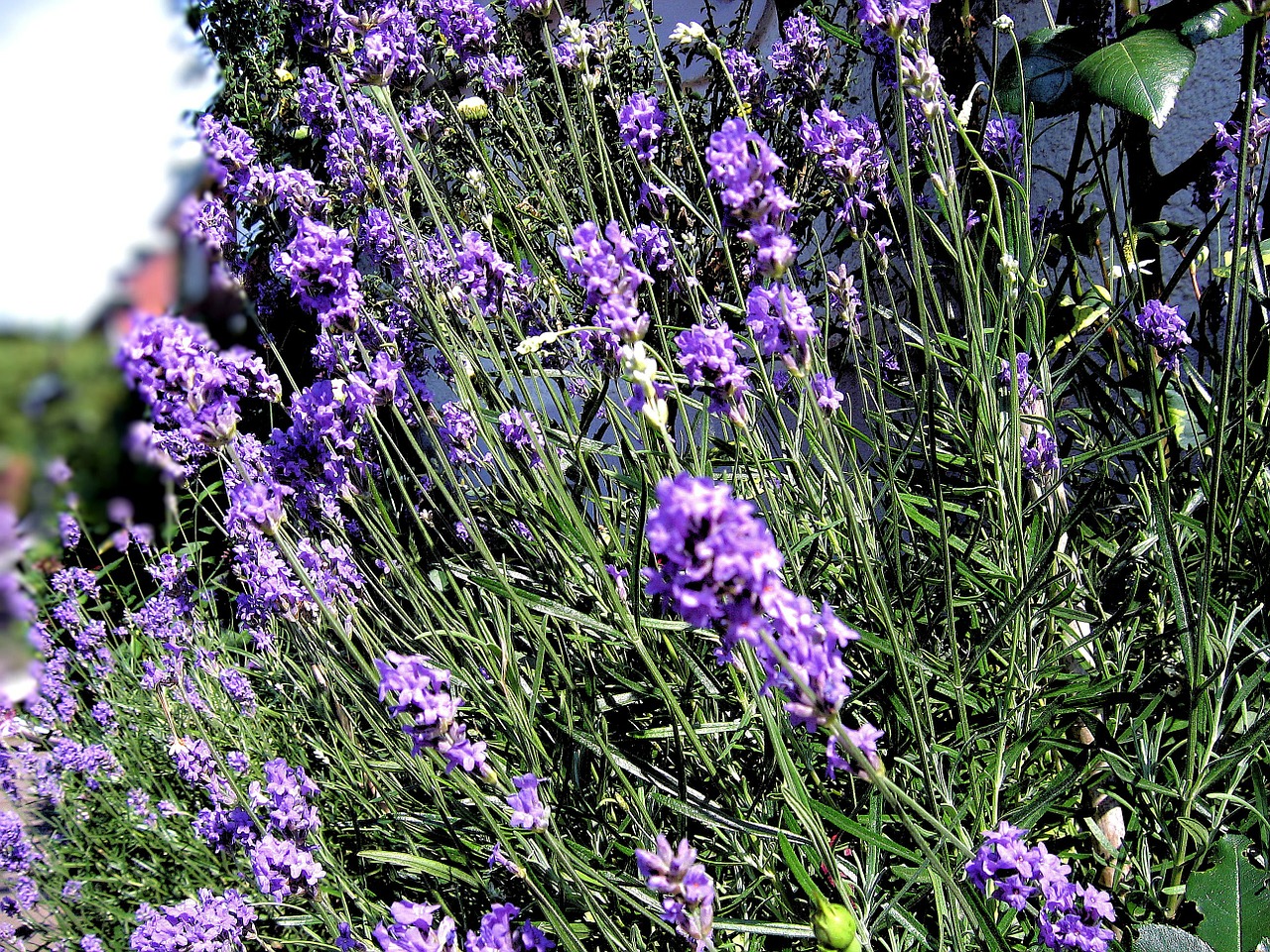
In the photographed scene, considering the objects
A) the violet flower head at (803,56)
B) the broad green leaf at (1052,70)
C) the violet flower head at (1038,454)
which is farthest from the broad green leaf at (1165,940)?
the violet flower head at (803,56)

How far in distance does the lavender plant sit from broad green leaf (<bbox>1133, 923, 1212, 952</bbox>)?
0.19ft

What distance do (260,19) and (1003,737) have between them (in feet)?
14.5

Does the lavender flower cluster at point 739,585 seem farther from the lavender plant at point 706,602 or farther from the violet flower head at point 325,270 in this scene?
the violet flower head at point 325,270

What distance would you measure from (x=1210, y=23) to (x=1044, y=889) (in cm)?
169

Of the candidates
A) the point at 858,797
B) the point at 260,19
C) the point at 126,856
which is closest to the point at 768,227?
the point at 858,797

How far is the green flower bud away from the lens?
873 millimetres

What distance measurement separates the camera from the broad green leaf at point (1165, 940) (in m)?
1.13

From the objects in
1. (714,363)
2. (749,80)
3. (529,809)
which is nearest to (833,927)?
(529,809)

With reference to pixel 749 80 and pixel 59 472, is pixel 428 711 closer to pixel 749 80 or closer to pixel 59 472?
pixel 59 472

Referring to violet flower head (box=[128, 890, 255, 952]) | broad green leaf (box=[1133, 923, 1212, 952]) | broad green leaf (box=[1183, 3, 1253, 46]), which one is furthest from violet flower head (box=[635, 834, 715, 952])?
broad green leaf (box=[1183, 3, 1253, 46])

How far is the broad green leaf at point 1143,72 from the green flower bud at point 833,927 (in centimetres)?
157

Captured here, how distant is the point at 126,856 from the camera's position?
2684 mm

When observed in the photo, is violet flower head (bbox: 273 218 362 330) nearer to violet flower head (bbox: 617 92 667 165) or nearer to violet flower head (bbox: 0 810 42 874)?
violet flower head (bbox: 617 92 667 165)

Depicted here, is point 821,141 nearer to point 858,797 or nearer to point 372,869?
point 858,797
